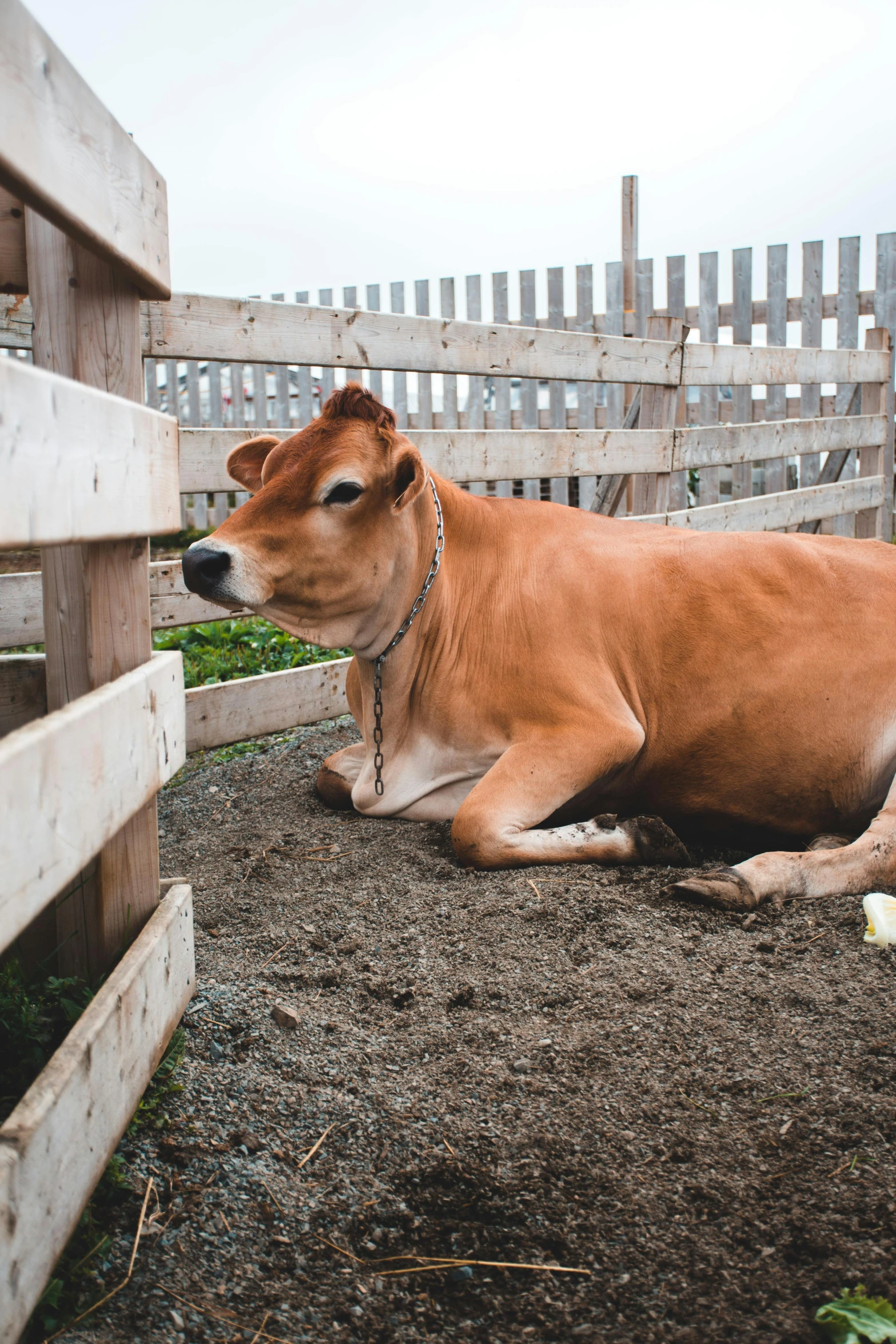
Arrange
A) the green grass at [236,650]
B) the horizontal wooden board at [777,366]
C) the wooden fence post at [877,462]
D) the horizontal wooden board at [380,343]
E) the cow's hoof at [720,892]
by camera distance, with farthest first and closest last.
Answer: the wooden fence post at [877,462], the horizontal wooden board at [777,366], the green grass at [236,650], the horizontal wooden board at [380,343], the cow's hoof at [720,892]

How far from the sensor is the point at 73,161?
5.24 feet

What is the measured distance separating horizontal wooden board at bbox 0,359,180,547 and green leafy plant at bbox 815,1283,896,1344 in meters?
1.45

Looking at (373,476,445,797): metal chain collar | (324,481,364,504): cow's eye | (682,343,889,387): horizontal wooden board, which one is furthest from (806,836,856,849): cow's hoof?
(682,343,889,387): horizontal wooden board

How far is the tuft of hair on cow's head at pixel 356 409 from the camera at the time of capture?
10.8 ft

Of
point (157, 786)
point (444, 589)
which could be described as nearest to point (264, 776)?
point (444, 589)

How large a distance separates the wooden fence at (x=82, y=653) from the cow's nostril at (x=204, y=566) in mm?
614

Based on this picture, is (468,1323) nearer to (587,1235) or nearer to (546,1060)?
(587,1235)

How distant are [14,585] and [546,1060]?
348cm

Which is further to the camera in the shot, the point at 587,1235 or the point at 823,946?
the point at 823,946

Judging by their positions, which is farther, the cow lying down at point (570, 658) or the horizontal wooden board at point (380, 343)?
the horizontal wooden board at point (380, 343)

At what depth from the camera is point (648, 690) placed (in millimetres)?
3590

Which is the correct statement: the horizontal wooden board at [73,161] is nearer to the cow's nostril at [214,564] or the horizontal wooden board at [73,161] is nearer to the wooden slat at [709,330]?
the cow's nostril at [214,564]

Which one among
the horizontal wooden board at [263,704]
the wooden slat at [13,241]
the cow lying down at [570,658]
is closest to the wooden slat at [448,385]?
the horizontal wooden board at [263,704]

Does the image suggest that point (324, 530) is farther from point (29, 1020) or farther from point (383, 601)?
point (29, 1020)
